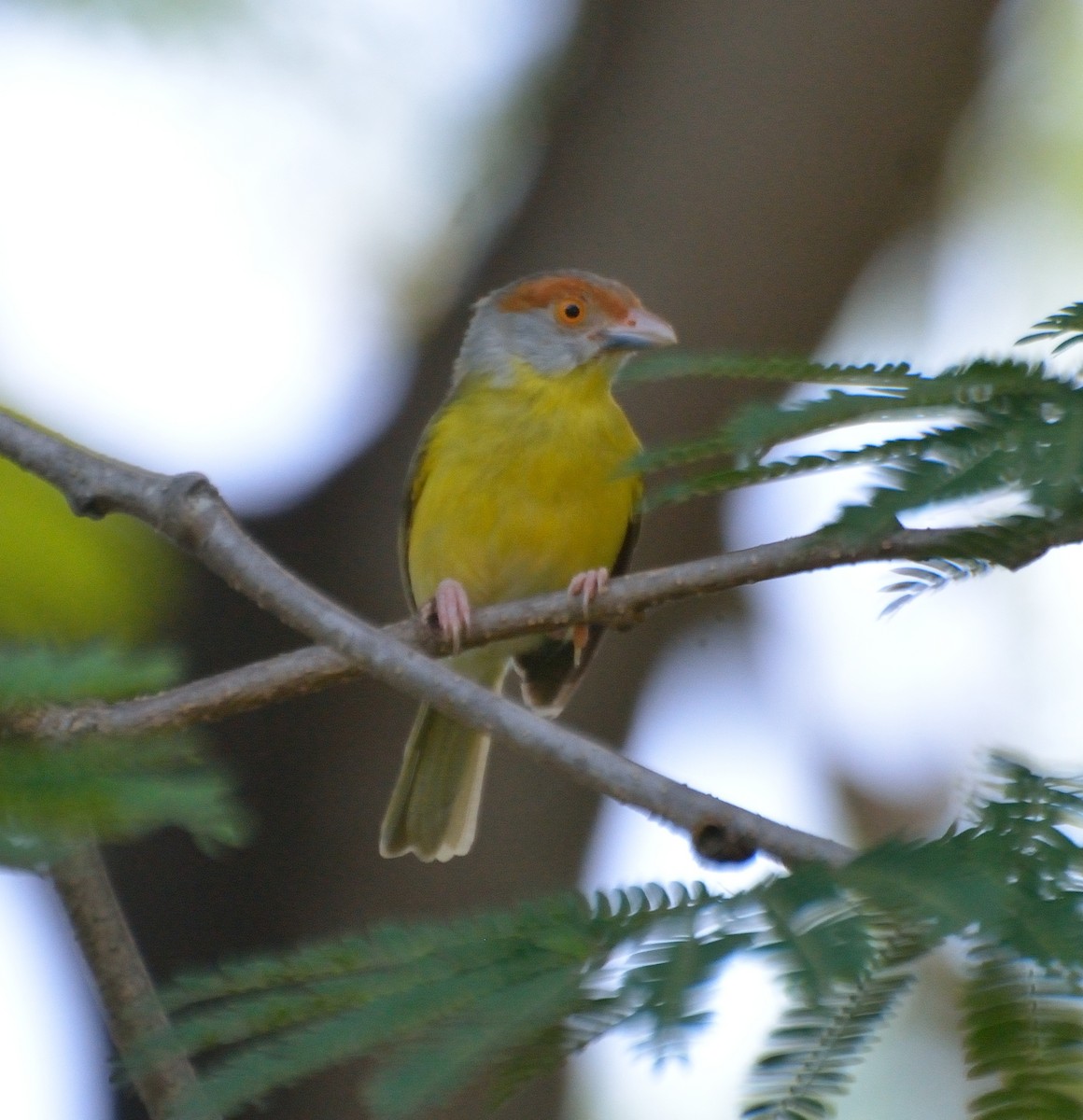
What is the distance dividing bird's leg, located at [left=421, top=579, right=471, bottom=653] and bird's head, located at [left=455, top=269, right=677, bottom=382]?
51.9 inches

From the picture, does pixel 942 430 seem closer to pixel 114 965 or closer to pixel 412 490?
pixel 114 965

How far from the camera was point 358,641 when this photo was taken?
2.43 metres

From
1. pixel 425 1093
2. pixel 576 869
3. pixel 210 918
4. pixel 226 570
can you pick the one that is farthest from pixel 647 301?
pixel 425 1093

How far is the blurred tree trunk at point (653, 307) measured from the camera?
4688 mm

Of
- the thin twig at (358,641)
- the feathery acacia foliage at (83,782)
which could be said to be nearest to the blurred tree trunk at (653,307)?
the thin twig at (358,641)

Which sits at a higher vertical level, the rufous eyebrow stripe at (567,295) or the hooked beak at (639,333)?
the rufous eyebrow stripe at (567,295)

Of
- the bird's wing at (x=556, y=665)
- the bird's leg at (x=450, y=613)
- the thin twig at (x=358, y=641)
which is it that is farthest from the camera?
the bird's wing at (x=556, y=665)

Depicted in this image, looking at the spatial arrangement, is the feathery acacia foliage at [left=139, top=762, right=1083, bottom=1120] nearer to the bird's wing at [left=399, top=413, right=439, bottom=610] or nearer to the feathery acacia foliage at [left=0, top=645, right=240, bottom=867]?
the feathery acacia foliage at [left=0, top=645, right=240, bottom=867]

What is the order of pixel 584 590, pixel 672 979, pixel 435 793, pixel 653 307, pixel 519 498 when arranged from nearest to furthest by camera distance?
pixel 672 979 < pixel 584 590 < pixel 435 793 < pixel 519 498 < pixel 653 307

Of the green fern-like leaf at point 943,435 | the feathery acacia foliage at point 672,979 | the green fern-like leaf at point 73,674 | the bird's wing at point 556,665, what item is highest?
the bird's wing at point 556,665

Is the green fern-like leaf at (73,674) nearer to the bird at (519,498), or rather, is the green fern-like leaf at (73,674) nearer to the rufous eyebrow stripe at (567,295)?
the bird at (519,498)

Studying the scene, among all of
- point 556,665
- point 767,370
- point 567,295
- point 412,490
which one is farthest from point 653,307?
point 767,370

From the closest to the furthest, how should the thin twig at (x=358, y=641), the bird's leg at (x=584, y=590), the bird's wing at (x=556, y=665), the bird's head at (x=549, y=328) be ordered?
the thin twig at (x=358, y=641) → the bird's leg at (x=584, y=590) → the bird's wing at (x=556, y=665) → the bird's head at (x=549, y=328)

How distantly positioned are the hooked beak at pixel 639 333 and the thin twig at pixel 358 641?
2.42 metres
